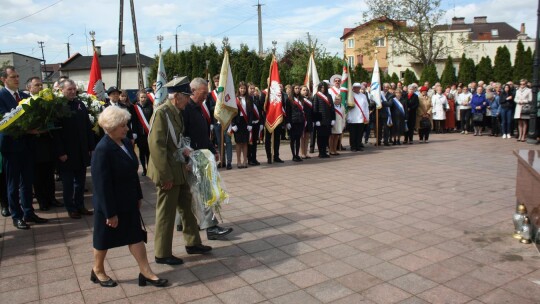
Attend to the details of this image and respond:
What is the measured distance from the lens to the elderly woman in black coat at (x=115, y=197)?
3902 mm

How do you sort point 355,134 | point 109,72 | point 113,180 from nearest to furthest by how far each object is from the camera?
point 113,180, point 355,134, point 109,72

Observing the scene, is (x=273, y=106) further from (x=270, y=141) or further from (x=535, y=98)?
(x=535, y=98)

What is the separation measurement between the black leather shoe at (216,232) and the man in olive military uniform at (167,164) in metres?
0.86

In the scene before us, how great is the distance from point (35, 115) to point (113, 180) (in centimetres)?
322

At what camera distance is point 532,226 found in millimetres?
4996

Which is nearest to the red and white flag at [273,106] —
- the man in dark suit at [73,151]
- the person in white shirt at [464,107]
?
the man in dark suit at [73,151]

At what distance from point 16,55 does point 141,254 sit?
Result: 73.0m

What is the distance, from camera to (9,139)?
6.23 m

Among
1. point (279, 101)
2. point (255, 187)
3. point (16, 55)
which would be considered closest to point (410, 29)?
point (279, 101)

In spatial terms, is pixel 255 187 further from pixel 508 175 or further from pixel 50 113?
pixel 508 175

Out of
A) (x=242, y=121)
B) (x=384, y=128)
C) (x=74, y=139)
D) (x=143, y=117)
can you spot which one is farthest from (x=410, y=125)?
(x=74, y=139)

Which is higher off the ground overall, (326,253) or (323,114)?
(323,114)

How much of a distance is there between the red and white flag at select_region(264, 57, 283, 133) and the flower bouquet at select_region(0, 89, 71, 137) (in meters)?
5.70

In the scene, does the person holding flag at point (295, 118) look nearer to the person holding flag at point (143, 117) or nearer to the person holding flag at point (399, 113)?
the person holding flag at point (143, 117)
